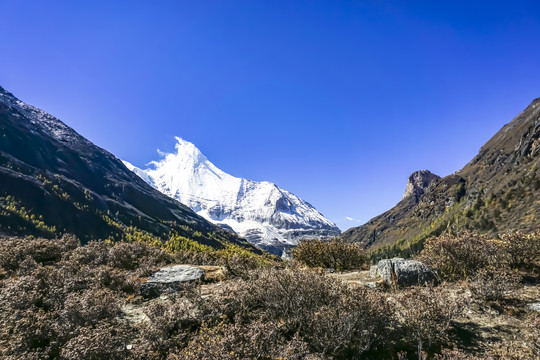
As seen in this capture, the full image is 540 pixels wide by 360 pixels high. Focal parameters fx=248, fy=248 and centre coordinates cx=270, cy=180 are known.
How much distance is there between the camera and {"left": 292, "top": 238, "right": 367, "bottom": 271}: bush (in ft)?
51.8

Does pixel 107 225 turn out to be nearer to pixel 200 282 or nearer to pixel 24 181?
pixel 24 181

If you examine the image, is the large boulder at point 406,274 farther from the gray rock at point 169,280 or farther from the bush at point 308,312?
the gray rock at point 169,280

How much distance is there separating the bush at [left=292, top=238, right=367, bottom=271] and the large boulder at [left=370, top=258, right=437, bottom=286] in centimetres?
519

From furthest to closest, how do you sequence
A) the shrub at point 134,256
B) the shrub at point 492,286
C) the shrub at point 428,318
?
the shrub at point 134,256
the shrub at point 492,286
the shrub at point 428,318

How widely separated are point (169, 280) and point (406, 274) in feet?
32.2

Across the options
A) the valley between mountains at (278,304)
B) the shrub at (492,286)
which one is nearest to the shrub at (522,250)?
the valley between mountains at (278,304)

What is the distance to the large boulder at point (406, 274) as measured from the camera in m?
9.90

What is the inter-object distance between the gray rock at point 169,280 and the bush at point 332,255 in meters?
7.27

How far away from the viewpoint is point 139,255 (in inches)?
603

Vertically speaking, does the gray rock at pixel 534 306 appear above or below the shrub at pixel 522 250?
below

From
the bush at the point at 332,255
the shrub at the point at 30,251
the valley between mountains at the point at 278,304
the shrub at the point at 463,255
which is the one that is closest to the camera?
the valley between mountains at the point at 278,304

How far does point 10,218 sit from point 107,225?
48543mm

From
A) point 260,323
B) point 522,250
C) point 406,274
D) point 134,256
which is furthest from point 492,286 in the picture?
point 134,256

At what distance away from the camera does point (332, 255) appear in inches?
632
